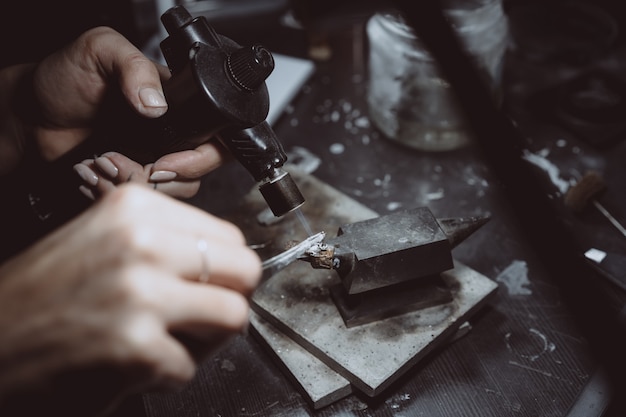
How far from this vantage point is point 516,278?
1.14 m

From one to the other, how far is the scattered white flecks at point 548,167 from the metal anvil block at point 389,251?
1.82 ft

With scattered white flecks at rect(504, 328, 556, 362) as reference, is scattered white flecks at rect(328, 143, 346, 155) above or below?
above

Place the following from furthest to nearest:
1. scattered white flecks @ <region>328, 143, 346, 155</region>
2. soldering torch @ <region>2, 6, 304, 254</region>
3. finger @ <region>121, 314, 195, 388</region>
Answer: scattered white flecks @ <region>328, 143, 346, 155</region> → soldering torch @ <region>2, 6, 304, 254</region> → finger @ <region>121, 314, 195, 388</region>

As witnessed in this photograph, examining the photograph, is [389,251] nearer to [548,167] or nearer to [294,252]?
[294,252]

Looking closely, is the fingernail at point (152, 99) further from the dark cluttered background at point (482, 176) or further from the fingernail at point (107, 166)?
the dark cluttered background at point (482, 176)

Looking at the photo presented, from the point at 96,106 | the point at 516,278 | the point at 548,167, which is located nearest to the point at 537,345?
the point at 516,278

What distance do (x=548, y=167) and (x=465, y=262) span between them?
1.35 feet

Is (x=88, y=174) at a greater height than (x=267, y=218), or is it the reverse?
(x=88, y=174)

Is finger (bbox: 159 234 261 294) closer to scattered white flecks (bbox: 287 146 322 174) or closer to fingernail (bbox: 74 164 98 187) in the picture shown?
fingernail (bbox: 74 164 98 187)

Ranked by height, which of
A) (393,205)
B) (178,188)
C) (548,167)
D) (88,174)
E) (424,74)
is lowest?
(548,167)

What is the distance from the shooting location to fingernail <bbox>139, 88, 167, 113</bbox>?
1.05 meters

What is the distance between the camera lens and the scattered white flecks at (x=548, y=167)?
1.33 meters

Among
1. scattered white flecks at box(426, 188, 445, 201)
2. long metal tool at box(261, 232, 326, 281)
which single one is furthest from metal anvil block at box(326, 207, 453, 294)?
scattered white flecks at box(426, 188, 445, 201)

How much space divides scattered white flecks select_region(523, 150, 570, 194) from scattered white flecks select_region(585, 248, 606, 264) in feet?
0.66
